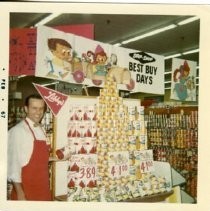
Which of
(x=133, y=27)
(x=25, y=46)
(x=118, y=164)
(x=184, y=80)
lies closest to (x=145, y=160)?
(x=118, y=164)

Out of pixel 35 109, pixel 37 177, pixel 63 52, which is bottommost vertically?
pixel 37 177

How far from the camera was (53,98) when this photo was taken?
2.29 metres

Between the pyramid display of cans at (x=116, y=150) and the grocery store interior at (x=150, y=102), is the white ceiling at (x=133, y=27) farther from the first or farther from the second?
the pyramid display of cans at (x=116, y=150)

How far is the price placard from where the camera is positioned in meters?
2.30

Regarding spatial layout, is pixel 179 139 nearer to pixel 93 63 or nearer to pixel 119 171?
pixel 119 171

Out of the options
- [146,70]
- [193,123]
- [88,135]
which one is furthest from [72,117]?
[193,123]

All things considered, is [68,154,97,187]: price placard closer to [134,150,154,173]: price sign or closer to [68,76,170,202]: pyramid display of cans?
[68,76,170,202]: pyramid display of cans

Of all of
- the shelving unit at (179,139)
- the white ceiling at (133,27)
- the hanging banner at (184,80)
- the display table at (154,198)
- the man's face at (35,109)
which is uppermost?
the white ceiling at (133,27)

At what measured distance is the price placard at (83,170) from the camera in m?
2.30

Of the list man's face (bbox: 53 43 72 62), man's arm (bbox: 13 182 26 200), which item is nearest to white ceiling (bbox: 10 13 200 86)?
man's face (bbox: 53 43 72 62)

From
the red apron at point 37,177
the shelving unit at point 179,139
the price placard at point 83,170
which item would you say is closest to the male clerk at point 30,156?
the red apron at point 37,177

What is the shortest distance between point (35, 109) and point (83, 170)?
1.27 ft

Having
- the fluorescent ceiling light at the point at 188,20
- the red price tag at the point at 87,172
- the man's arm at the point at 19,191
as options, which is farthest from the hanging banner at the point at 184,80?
the man's arm at the point at 19,191

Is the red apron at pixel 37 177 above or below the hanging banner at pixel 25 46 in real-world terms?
below
